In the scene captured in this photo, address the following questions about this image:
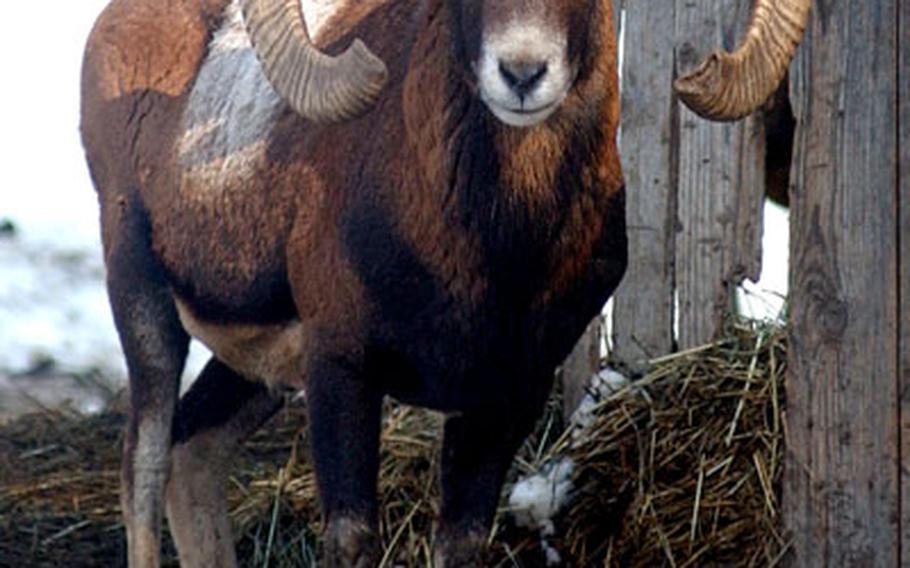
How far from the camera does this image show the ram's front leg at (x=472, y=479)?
6.46m

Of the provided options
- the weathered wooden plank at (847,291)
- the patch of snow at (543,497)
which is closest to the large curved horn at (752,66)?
the weathered wooden plank at (847,291)

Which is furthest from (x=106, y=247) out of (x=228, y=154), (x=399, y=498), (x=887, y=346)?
(x=887, y=346)

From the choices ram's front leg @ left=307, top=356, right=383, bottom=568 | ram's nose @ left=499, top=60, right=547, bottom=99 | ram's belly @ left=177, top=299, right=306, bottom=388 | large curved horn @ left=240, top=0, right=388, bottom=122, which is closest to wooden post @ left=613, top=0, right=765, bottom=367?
ram's belly @ left=177, top=299, right=306, bottom=388

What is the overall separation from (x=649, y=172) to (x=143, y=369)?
6.15 feet

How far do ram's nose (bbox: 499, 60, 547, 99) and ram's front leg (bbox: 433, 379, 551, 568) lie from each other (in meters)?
1.19

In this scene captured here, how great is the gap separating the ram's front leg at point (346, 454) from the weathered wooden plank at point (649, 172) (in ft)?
5.54

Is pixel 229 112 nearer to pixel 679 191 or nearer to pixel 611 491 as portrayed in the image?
pixel 679 191

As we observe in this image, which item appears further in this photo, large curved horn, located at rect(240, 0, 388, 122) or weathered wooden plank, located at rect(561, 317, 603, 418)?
weathered wooden plank, located at rect(561, 317, 603, 418)

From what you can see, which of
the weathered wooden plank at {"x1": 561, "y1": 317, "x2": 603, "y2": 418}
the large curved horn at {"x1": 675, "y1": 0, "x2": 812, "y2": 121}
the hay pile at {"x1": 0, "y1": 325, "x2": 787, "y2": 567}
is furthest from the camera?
the weathered wooden plank at {"x1": 561, "y1": 317, "x2": 603, "y2": 418}

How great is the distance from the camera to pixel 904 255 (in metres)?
5.70

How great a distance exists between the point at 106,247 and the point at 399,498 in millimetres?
1429

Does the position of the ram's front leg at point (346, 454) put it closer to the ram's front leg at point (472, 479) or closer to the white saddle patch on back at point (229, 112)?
the ram's front leg at point (472, 479)

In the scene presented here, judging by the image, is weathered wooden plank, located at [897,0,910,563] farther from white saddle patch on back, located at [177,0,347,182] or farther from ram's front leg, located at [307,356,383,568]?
white saddle patch on back, located at [177,0,347,182]

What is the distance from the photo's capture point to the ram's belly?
6.80 m
